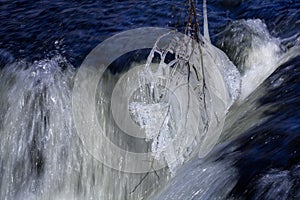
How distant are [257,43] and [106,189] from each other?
167cm

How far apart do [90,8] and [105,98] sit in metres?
1.63

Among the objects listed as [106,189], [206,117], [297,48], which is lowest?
[106,189]

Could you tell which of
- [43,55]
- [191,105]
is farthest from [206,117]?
[43,55]

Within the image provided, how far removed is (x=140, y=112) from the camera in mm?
4707

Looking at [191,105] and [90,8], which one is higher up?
[90,8]

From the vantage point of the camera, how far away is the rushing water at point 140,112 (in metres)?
3.81

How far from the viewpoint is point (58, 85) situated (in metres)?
4.90

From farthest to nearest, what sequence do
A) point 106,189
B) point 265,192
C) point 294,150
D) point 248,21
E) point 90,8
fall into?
point 90,8
point 248,21
point 106,189
point 294,150
point 265,192

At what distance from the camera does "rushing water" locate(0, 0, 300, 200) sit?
381 centimetres

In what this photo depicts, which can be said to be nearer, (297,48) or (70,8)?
(297,48)

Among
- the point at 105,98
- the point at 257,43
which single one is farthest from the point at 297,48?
the point at 105,98

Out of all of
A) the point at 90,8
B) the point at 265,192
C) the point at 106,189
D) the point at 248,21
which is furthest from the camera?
the point at 90,8

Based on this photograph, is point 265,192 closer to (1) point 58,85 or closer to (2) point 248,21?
(1) point 58,85

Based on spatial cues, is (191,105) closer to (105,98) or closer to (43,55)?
(105,98)
